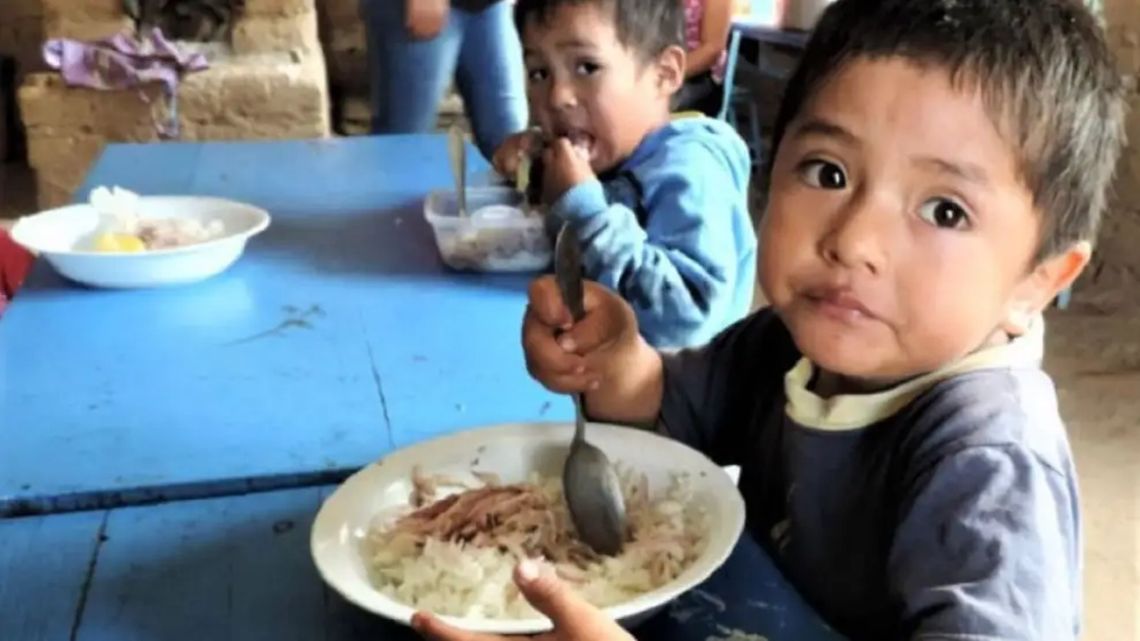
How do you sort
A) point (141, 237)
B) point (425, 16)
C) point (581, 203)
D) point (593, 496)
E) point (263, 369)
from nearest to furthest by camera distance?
point (593, 496)
point (263, 369)
point (581, 203)
point (141, 237)
point (425, 16)

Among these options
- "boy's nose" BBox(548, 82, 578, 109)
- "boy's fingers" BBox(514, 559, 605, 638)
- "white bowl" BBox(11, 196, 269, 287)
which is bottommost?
"white bowl" BBox(11, 196, 269, 287)

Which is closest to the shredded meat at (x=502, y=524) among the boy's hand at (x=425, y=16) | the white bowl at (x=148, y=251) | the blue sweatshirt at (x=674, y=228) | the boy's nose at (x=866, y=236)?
the boy's nose at (x=866, y=236)

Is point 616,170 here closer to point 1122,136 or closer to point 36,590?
point 1122,136

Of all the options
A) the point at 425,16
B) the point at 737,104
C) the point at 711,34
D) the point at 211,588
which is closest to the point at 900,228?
the point at 211,588

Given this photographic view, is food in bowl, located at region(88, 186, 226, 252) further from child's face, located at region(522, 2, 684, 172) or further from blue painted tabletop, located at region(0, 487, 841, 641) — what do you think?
blue painted tabletop, located at region(0, 487, 841, 641)

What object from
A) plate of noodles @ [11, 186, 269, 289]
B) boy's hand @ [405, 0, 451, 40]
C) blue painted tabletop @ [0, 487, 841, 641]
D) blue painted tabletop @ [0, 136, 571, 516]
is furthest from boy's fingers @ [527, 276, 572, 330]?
boy's hand @ [405, 0, 451, 40]

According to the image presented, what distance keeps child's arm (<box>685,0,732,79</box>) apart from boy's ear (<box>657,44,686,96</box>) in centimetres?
198

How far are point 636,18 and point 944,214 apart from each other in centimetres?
93

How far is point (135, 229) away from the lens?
1.49m

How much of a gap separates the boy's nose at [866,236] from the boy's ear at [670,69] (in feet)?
3.11

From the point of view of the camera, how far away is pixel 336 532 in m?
0.79

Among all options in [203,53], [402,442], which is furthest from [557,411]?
[203,53]

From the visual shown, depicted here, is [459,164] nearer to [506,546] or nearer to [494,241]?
[494,241]

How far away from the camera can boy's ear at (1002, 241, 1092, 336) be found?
785 millimetres
